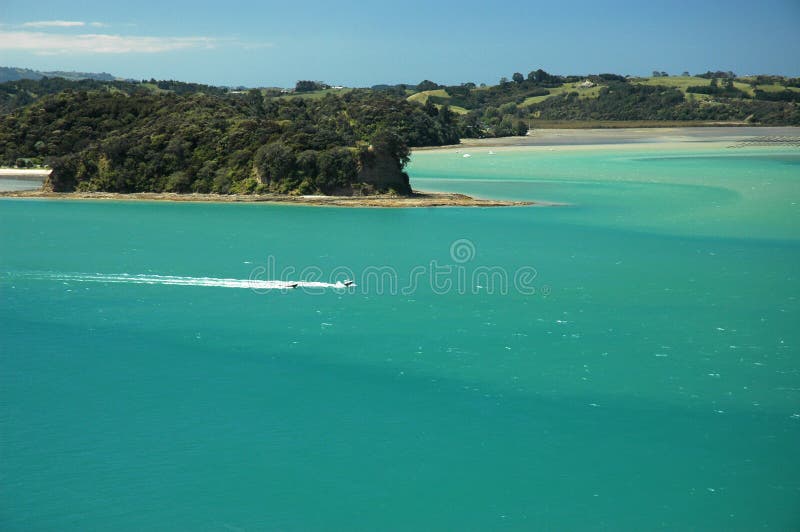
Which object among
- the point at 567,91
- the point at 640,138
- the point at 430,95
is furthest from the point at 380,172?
the point at 567,91

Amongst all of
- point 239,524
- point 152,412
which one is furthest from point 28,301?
point 239,524

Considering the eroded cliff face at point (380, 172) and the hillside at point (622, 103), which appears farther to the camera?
the hillside at point (622, 103)

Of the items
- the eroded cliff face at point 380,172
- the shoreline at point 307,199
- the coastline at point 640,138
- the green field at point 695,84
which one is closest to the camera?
the shoreline at point 307,199

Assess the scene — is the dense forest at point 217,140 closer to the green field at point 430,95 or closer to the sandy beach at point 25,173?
the sandy beach at point 25,173

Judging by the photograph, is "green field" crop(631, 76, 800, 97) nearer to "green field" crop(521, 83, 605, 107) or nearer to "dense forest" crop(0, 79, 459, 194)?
"green field" crop(521, 83, 605, 107)

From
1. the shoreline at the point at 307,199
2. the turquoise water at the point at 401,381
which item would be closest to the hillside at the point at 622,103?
the shoreline at the point at 307,199
